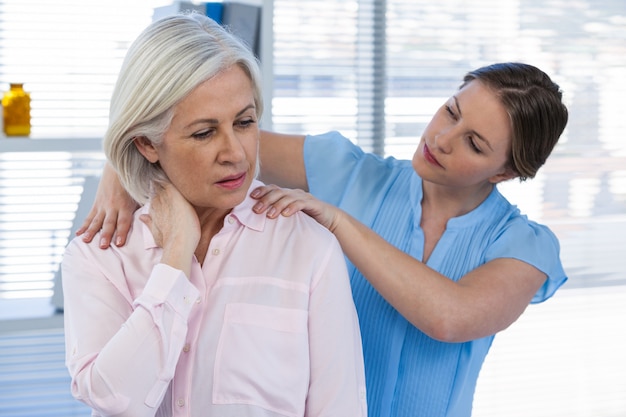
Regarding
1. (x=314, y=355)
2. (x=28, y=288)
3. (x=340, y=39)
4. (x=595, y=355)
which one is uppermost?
(x=340, y=39)

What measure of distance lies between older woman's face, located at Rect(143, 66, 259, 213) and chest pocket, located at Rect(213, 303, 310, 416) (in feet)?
0.77

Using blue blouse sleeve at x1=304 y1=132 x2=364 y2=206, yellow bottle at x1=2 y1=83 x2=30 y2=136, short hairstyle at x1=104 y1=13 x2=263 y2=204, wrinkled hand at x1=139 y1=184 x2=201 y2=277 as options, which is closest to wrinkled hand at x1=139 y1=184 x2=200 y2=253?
wrinkled hand at x1=139 y1=184 x2=201 y2=277

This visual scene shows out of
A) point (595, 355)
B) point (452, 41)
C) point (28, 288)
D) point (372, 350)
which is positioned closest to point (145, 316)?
point (372, 350)

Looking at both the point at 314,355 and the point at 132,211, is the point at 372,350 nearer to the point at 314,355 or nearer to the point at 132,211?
the point at 314,355

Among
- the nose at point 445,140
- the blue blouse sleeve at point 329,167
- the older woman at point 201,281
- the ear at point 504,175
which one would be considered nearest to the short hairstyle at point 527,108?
the ear at point 504,175

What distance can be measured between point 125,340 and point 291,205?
1.46 feet

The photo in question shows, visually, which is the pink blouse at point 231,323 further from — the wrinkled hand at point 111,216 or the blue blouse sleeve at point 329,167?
the blue blouse sleeve at point 329,167

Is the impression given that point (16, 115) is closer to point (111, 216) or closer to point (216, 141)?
point (111, 216)

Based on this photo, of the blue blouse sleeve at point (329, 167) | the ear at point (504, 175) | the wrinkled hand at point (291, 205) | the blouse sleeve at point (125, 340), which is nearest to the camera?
the blouse sleeve at point (125, 340)

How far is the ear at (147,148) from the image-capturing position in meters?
1.69

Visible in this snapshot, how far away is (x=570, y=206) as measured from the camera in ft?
12.7

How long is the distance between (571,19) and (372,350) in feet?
8.13

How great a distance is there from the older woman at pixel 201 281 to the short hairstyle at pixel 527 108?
1.72 feet

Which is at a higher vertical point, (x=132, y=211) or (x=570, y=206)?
(x=132, y=211)
